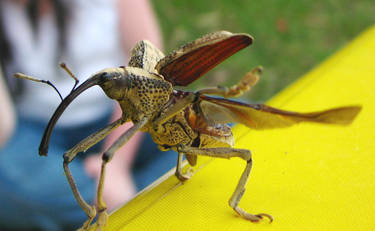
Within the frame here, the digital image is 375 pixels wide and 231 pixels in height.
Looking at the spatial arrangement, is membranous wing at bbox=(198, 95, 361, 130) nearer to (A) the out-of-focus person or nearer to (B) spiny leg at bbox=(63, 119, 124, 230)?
(B) spiny leg at bbox=(63, 119, 124, 230)

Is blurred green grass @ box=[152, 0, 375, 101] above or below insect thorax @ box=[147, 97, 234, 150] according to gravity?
below

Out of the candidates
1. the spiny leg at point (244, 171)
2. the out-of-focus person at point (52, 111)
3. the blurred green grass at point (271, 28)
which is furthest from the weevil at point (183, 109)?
the blurred green grass at point (271, 28)

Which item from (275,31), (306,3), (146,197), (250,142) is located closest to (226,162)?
(250,142)

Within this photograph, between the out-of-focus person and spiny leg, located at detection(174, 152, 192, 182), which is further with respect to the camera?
the out-of-focus person

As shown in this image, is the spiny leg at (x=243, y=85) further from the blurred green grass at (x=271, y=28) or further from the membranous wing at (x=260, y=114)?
the blurred green grass at (x=271, y=28)

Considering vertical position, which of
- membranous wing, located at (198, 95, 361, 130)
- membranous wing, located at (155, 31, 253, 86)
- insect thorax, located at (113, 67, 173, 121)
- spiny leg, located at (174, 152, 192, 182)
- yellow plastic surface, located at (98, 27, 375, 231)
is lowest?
yellow plastic surface, located at (98, 27, 375, 231)

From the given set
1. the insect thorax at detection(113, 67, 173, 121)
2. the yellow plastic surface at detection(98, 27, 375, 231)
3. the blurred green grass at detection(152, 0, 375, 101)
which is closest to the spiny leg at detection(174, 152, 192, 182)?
the yellow plastic surface at detection(98, 27, 375, 231)

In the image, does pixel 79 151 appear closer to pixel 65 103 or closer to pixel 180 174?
pixel 65 103
